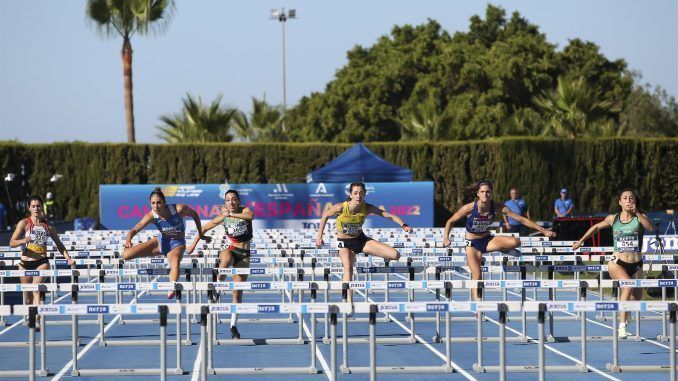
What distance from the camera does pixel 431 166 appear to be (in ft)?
150

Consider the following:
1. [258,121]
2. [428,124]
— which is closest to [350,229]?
[428,124]

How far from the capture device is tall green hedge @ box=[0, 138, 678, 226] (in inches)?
1756

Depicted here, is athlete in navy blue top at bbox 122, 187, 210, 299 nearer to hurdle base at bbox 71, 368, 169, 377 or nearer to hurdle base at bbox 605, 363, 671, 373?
hurdle base at bbox 71, 368, 169, 377

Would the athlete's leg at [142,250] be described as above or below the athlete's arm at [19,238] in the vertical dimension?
below

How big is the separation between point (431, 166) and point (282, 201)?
26.3 feet

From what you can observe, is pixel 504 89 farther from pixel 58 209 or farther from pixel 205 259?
pixel 205 259

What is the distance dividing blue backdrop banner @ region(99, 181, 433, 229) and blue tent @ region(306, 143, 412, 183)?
1.06 feet

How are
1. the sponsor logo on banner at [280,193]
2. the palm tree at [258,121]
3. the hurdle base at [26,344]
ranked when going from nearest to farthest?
the hurdle base at [26,344], the sponsor logo on banner at [280,193], the palm tree at [258,121]

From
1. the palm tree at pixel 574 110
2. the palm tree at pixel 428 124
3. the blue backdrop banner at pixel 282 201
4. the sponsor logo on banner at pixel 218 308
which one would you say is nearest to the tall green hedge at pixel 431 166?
the blue backdrop banner at pixel 282 201

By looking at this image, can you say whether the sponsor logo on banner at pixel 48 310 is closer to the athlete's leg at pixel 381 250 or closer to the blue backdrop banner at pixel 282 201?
the athlete's leg at pixel 381 250

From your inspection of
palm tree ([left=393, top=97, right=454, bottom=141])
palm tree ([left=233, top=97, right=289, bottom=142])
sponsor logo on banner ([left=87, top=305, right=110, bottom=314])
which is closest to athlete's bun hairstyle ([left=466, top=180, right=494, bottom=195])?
sponsor logo on banner ([left=87, top=305, right=110, bottom=314])

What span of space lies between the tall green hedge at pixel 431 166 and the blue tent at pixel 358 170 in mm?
5134

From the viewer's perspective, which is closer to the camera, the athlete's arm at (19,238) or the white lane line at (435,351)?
the white lane line at (435,351)

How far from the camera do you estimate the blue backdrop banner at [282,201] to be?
39.5 m
